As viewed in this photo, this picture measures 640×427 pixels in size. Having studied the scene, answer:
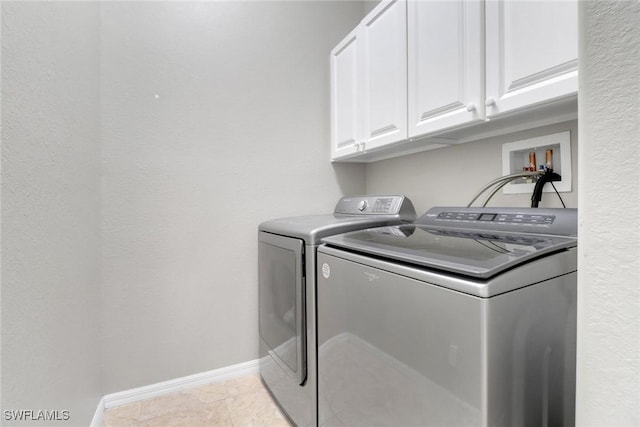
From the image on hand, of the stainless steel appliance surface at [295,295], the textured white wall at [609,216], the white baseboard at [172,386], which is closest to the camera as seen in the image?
the textured white wall at [609,216]

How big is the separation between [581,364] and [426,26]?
4.69 ft

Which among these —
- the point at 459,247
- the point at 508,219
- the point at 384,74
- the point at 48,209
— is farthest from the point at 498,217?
the point at 48,209

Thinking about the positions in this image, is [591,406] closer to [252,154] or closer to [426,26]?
[426,26]

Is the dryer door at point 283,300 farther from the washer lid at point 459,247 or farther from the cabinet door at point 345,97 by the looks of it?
the cabinet door at point 345,97

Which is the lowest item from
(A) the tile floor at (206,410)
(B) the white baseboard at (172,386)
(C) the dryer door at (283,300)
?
(A) the tile floor at (206,410)

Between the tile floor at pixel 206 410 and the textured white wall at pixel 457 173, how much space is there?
4.72 ft

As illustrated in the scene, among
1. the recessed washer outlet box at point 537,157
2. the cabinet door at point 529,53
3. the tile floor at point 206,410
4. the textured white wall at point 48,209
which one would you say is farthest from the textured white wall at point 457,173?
the textured white wall at point 48,209

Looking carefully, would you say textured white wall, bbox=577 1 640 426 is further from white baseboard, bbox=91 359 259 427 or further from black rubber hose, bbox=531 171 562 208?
white baseboard, bbox=91 359 259 427

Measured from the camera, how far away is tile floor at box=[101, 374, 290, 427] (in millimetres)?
1540

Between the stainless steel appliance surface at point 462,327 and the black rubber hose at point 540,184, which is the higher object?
the black rubber hose at point 540,184

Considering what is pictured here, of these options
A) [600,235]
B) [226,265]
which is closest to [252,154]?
[226,265]

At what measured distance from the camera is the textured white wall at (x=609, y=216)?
36 centimetres

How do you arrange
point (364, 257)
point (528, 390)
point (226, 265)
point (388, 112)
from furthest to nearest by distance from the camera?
point (226, 265)
point (388, 112)
point (364, 257)
point (528, 390)

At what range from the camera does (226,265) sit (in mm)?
1938
